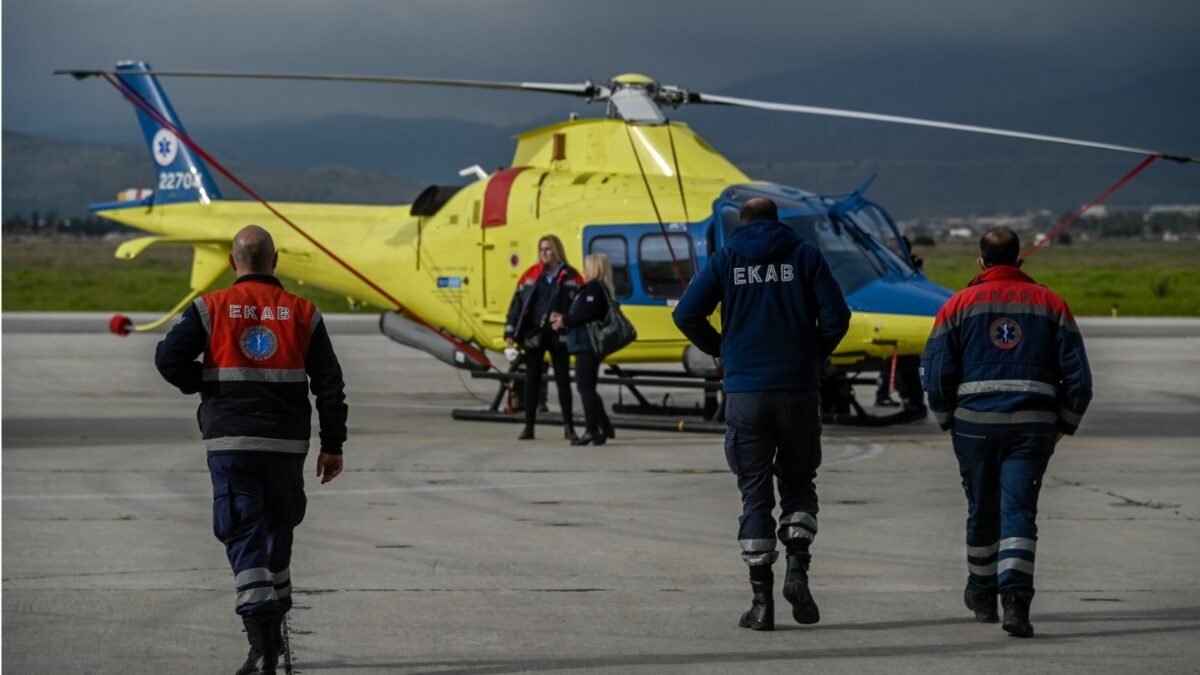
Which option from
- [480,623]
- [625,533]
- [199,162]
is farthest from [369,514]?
[199,162]

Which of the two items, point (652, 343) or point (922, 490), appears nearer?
point (922, 490)

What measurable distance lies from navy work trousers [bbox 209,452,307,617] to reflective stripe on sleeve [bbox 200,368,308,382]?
262 millimetres

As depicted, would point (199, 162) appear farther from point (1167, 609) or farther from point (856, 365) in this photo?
point (1167, 609)

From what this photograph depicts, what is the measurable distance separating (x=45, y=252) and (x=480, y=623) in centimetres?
14822

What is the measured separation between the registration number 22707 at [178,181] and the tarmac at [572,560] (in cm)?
542

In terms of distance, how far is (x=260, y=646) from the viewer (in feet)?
20.1

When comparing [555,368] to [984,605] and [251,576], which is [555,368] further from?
[251,576]

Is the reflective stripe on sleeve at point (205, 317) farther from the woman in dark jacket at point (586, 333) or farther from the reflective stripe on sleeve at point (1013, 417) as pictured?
the woman in dark jacket at point (586, 333)

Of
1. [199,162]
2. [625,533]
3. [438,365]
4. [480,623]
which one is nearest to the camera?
[480,623]

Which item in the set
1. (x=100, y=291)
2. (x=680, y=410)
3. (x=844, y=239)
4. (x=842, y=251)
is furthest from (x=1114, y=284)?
(x=842, y=251)

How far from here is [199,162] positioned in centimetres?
2075

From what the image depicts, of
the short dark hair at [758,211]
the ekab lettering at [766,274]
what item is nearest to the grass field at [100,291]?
the short dark hair at [758,211]

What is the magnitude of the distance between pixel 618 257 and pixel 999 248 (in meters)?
9.34

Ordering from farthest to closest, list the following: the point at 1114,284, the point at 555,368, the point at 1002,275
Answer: the point at 1114,284
the point at 555,368
the point at 1002,275
